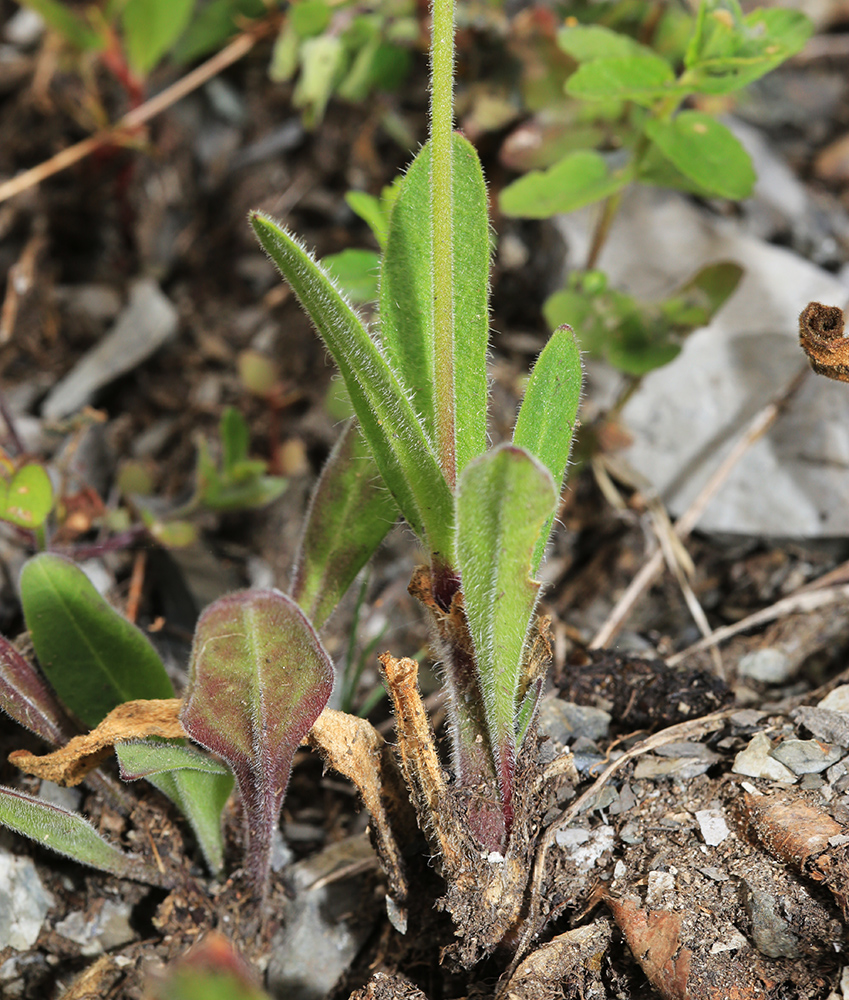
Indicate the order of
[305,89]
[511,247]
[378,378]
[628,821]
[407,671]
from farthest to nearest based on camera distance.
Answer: [511,247], [305,89], [628,821], [407,671], [378,378]

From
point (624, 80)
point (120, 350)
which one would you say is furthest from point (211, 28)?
point (624, 80)

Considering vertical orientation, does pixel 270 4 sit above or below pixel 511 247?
above

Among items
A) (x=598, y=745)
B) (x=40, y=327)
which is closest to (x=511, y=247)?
(x=40, y=327)

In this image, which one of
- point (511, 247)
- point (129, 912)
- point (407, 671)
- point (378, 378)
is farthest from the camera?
point (511, 247)

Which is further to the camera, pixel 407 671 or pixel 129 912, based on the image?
pixel 129 912

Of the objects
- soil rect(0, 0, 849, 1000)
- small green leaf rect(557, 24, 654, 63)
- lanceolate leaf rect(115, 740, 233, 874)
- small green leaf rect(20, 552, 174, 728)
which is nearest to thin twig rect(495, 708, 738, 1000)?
soil rect(0, 0, 849, 1000)

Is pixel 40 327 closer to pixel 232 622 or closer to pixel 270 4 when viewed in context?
pixel 270 4

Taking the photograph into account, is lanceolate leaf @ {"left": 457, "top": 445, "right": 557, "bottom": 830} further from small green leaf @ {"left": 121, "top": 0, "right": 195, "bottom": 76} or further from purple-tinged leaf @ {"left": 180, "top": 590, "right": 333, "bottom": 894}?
small green leaf @ {"left": 121, "top": 0, "right": 195, "bottom": 76}
